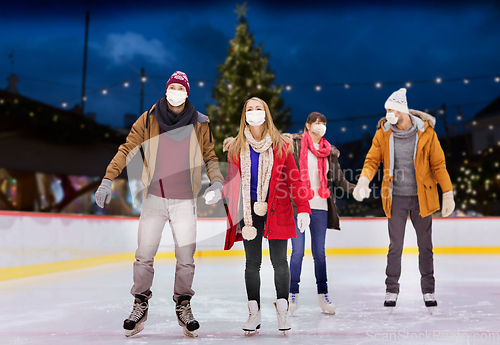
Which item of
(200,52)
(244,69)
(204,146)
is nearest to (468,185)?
(244,69)

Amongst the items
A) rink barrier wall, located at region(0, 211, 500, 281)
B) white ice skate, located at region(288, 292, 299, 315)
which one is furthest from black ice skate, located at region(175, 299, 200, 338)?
rink barrier wall, located at region(0, 211, 500, 281)

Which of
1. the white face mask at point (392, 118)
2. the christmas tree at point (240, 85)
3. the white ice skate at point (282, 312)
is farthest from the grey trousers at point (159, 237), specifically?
the christmas tree at point (240, 85)

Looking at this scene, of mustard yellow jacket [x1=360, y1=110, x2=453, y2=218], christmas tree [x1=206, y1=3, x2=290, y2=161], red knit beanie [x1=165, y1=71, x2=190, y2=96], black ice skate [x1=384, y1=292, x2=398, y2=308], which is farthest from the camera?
christmas tree [x1=206, y1=3, x2=290, y2=161]

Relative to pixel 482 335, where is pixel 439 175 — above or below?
above

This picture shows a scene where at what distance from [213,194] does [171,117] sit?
0.44 metres

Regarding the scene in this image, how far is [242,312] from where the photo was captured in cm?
289

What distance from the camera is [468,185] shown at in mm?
14797

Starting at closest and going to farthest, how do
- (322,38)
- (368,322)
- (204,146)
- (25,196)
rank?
(204,146) → (368,322) → (25,196) → (322,38)

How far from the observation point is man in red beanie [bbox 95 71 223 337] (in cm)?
220

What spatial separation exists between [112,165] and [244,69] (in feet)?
42.0

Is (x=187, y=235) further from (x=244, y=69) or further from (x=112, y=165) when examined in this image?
(x=244, y=69)

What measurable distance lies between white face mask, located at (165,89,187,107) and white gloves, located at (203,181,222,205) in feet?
1.43

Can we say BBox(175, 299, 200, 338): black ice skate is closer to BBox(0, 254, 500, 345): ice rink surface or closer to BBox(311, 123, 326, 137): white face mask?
BBox(0, 254, 500, 345): ice rink surface

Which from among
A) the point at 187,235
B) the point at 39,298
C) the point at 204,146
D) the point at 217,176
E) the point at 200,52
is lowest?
the point at 39,298
